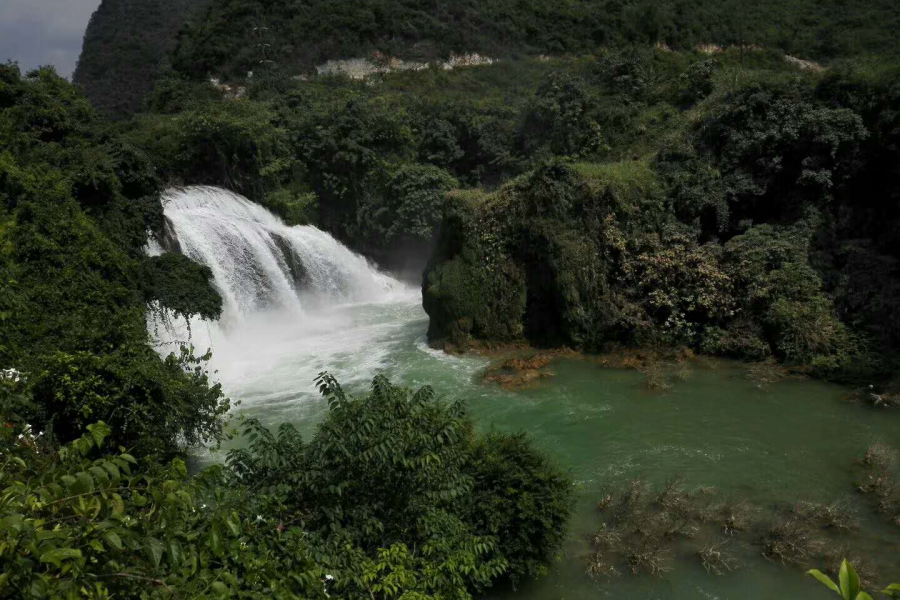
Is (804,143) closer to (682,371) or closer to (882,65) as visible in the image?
(882,65)

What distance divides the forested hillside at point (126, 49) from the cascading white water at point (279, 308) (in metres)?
43.6

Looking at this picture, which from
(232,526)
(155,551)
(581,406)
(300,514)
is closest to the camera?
(155,551)

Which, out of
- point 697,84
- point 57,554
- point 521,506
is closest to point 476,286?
point 521,506

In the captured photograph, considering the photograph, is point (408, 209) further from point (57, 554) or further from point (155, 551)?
point (57, 554)

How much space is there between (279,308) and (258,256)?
6.04ft

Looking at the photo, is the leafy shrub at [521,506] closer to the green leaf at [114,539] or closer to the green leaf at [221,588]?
the green leaf at [221,588]

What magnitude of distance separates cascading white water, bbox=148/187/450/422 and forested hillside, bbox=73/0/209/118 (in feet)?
143

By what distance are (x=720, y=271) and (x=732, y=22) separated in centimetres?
4083

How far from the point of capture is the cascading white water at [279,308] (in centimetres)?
1461

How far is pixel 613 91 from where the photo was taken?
22.0 meters

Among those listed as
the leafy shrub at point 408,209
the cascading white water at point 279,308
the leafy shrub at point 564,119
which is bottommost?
the cascading white water at point 279,308

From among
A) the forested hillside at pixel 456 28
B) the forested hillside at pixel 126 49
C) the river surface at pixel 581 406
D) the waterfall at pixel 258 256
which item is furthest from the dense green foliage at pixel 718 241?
the forested hillside at pixel 126 49

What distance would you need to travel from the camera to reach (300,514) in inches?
205

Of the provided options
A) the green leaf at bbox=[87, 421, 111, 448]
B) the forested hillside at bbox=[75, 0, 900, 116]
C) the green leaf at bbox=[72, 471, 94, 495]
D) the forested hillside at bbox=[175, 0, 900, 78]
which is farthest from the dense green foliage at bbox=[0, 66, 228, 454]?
the forested hillside at bbox=[175, 0, 900, 78]
